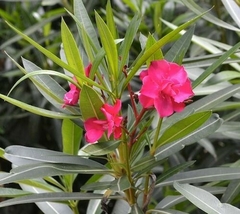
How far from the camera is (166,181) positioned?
2.38 ft

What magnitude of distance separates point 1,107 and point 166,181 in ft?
3.32

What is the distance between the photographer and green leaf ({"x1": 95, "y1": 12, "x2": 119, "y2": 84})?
1.86 feet

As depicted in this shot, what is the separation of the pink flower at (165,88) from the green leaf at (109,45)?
5cm

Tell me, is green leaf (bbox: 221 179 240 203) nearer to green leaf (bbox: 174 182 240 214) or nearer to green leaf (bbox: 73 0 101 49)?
green leaf (bbox: 174 182 240 214)

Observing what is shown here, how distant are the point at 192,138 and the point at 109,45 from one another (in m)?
0.17

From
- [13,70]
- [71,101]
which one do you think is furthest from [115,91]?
[13,70]

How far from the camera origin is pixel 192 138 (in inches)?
26.0

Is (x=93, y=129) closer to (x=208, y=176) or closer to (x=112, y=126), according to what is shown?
(x=112, y=126)

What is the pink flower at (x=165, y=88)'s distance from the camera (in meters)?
0.57

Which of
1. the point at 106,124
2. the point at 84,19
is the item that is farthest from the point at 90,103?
the point at 84,19

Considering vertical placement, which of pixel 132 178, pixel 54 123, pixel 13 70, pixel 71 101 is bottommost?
pixel 54 123

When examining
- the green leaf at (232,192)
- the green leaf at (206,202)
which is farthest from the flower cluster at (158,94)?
the green leaf at (232,192)

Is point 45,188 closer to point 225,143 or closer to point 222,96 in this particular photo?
point 222,96

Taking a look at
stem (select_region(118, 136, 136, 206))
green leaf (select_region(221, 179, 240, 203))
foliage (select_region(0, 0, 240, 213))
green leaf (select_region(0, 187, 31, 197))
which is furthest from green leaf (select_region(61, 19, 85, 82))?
green leaf (select_region(221, 179, 240, 203))
